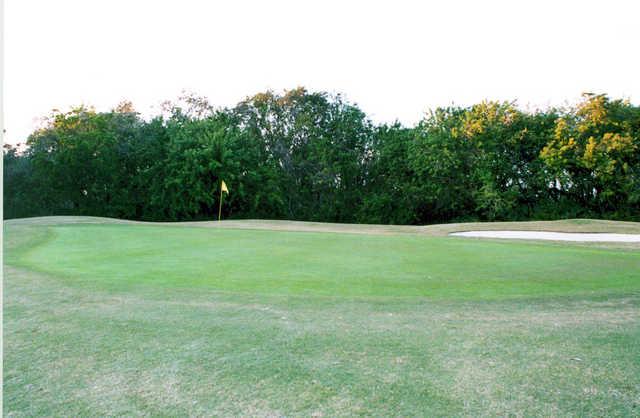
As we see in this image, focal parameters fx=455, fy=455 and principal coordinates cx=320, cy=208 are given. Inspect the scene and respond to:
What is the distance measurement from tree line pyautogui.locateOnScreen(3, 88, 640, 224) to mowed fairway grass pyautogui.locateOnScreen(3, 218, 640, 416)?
17.3 meters

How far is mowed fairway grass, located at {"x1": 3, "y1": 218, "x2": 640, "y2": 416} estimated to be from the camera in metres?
2.46

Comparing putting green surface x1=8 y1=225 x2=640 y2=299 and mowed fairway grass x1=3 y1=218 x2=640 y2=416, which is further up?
putting green surface x1=8 y1=225 x2=640 y2=299

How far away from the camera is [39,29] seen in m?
3.96

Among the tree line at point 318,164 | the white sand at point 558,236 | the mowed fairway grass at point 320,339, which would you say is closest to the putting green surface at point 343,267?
the mowed fairway grass at point 320,339

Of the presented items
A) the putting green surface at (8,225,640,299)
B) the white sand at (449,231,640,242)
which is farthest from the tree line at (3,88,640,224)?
the putting green surface at (8,225,640,299)

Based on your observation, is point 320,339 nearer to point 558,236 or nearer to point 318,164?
point 558,236

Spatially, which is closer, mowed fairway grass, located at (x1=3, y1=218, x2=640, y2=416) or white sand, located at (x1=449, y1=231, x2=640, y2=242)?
mowed fairway grass, located at (x1=3, y1=218, x2=640, y2=416)

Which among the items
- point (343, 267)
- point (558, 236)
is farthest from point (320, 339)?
point (558, 236)

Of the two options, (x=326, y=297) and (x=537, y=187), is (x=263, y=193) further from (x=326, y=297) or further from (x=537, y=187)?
(x=326, y=297)

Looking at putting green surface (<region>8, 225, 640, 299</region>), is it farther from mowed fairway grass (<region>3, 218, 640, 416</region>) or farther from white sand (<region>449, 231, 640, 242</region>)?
white sand (<region>449, 231, 640, 242</region>)

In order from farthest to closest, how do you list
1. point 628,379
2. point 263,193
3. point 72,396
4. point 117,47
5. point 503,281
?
point 263,193 < point 117,47 < point 503,281 < point 628,379 < point 72,396

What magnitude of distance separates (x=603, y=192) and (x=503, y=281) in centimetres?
1933

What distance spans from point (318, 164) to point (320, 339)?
25506 mm

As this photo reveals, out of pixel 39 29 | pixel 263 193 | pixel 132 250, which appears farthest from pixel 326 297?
pixel 263 193
